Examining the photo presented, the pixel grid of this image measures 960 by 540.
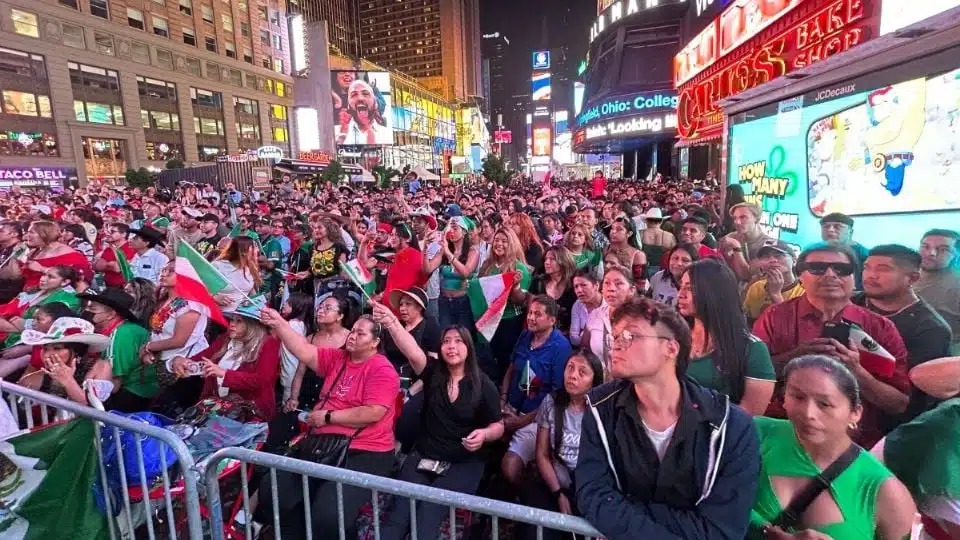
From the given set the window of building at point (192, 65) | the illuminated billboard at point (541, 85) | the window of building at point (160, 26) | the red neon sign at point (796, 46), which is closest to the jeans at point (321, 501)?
the red neon sign at point (796, 46)

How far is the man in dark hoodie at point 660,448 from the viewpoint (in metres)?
2.00

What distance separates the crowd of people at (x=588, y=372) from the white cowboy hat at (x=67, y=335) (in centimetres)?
2

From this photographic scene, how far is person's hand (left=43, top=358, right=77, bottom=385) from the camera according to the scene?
12.1 ft

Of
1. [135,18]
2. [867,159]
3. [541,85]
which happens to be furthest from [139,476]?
[541,85]

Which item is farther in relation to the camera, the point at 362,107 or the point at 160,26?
the point at 362,107

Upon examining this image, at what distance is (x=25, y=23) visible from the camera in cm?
3506

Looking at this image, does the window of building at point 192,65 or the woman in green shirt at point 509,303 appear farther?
the window of building at point 192,65

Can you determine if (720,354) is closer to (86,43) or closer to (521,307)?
(521,307)

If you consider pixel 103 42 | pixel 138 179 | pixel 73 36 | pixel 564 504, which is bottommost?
pixel 564 504

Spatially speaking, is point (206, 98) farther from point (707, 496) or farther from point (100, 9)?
point (707, 496)

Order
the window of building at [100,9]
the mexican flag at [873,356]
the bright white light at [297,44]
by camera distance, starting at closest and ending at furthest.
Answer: the mexican flag at [873,356]
the window of building at [100,9]
the bright white light at [297,44]

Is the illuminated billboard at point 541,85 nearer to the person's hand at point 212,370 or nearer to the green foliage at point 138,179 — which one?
the green foliage at point 138,179

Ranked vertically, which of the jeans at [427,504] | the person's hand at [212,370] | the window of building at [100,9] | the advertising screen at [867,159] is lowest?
the jeans at [427,504]

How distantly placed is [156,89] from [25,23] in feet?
36.8
